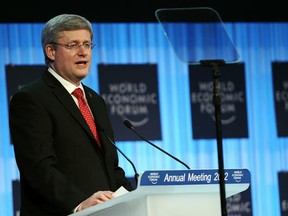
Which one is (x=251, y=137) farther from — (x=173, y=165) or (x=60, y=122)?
(x=60, y=122)

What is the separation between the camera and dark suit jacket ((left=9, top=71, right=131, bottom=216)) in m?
2.94

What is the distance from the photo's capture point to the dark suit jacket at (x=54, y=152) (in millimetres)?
2941

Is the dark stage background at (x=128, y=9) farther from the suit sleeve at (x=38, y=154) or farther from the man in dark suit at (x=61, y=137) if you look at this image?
the suit sleeve at (x=38, y=154)

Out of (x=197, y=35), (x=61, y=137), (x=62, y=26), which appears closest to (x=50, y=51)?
(x=62, y=26)

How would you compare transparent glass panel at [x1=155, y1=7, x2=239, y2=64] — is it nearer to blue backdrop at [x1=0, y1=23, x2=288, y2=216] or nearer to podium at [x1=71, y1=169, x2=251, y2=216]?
podium at [x1=71, y1=169, x2=251, y2=216]

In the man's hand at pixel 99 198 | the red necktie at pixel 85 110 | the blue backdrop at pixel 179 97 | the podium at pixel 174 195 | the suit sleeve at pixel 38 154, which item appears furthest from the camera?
the blue backdrop at pixel 179 97

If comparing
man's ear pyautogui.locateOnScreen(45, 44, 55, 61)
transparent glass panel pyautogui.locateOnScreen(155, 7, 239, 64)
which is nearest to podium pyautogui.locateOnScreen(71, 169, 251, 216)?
transparent glass panel pyautogui.locateOnScreen(155, 7, 239, 64)

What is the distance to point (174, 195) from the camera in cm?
269

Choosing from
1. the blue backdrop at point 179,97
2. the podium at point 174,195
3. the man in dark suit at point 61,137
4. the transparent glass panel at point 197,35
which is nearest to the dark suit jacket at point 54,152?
the man in dark suit at point 61,137

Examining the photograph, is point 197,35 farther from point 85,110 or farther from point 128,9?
point 128,9

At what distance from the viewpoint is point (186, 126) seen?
5980 mm

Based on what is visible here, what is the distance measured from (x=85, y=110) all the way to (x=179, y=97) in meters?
2.74

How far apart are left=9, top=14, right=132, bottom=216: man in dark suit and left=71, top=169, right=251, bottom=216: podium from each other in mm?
215

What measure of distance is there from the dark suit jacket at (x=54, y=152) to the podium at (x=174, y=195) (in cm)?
33
